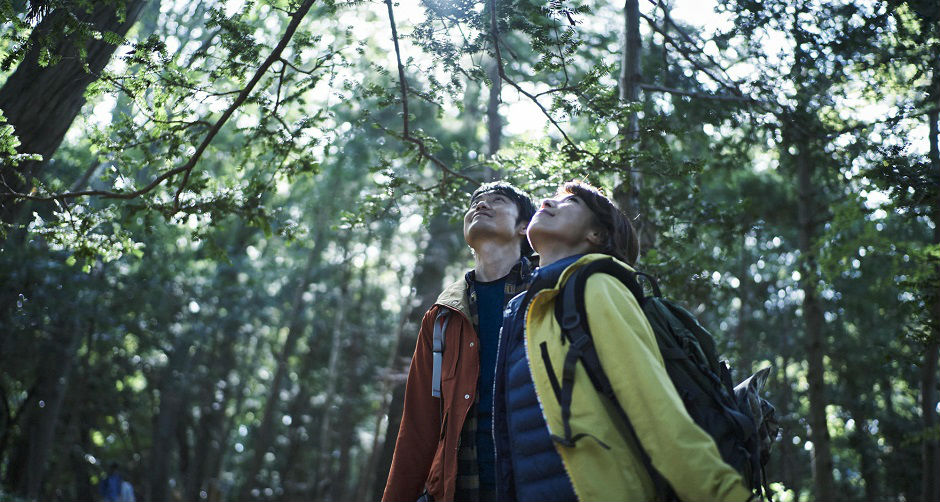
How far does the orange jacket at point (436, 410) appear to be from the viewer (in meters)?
3.56

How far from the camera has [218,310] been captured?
24672 millimetres

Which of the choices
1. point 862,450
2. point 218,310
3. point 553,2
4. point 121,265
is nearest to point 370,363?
point 218,310

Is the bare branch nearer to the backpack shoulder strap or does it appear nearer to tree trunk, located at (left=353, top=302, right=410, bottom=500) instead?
the backpack shoulder strap

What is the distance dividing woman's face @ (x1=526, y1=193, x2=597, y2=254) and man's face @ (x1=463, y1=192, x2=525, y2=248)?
2.95ft

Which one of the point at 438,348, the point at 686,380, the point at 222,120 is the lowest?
the point at 686,380

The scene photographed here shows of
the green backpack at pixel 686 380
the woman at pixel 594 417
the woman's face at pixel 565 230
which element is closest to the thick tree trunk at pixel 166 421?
the woman's face at pixel 565 230

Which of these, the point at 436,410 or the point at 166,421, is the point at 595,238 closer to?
the point at 436,410

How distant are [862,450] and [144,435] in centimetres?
2615

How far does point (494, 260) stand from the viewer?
164 inches

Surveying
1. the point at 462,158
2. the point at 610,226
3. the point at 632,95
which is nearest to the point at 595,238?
the point at 610,226

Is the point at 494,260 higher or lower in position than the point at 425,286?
lower

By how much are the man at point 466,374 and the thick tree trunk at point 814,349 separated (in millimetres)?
6088

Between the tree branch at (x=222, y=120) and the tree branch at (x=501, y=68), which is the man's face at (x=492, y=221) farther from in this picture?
the tree branch at (x=222, y=120)

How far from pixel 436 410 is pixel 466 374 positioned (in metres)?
0.32
